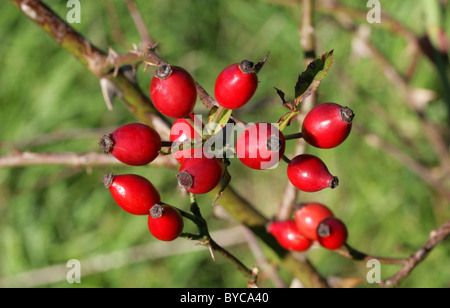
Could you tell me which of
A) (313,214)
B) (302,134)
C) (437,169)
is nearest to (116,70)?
(302,134)

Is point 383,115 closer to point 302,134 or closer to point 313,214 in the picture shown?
point 313,214

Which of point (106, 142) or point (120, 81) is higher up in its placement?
point (120, 81)

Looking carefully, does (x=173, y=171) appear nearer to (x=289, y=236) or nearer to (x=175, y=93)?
(x=289, y=236)

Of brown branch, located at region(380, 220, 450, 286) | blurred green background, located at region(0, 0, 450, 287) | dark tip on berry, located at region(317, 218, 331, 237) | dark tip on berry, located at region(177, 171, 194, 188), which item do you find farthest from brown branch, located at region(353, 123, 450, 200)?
dark tip on berry, located at region(177, 171, 194, 188)

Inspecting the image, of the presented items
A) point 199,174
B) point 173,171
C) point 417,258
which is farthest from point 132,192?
point 173,171

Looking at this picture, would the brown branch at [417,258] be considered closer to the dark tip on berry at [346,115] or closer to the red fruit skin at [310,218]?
the red fruit skin at [310,218]
